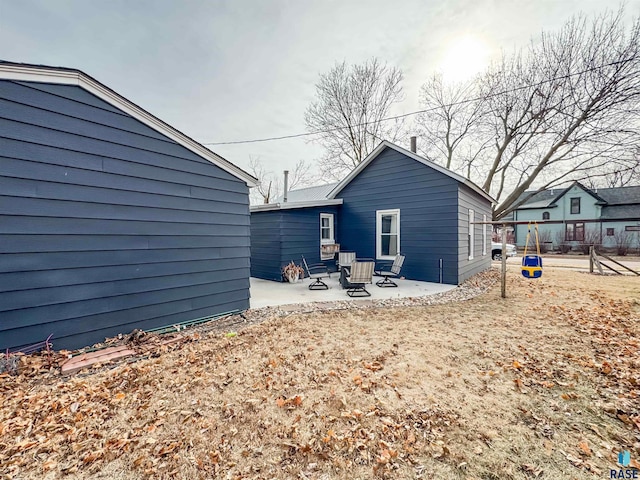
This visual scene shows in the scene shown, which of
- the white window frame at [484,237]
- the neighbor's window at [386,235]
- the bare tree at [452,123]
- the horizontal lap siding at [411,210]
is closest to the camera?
the horizontal lap siding at [411,210]

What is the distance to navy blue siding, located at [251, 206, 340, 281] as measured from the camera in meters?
8.88

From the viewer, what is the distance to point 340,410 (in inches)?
93.2

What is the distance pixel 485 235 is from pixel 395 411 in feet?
39.9

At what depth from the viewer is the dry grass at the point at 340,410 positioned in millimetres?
1821

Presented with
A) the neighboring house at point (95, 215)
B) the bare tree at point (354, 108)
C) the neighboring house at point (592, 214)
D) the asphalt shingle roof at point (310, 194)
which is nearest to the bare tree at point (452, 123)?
the bare tree at point (354, 108)

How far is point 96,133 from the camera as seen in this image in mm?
3600

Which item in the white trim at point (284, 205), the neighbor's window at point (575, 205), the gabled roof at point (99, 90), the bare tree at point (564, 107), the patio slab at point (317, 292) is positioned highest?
the bare tree at point (564, 107)

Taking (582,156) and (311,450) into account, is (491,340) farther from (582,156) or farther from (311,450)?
(582,156)

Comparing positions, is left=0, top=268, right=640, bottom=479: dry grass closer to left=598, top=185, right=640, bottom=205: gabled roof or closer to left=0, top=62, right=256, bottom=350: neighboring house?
left=0, top=62, right=256, bottom=350: neighboring house

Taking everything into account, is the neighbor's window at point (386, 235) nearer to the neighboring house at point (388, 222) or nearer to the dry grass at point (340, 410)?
the neighboring house at point (388, 222)

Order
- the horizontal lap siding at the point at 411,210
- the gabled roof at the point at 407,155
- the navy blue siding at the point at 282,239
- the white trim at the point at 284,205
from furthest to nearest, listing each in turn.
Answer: the navy blue siding at the point at 282,239 → the white trim at the point at 284,205 → the horizontal lap siding at the point at 411,210 → the gabled roof at the point at 407,155

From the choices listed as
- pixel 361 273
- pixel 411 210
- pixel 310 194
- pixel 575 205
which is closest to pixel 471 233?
pixel 411 210

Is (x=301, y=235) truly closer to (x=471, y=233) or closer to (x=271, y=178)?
(x=471, y=233)

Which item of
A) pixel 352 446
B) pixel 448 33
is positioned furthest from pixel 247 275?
pixel 448 33
